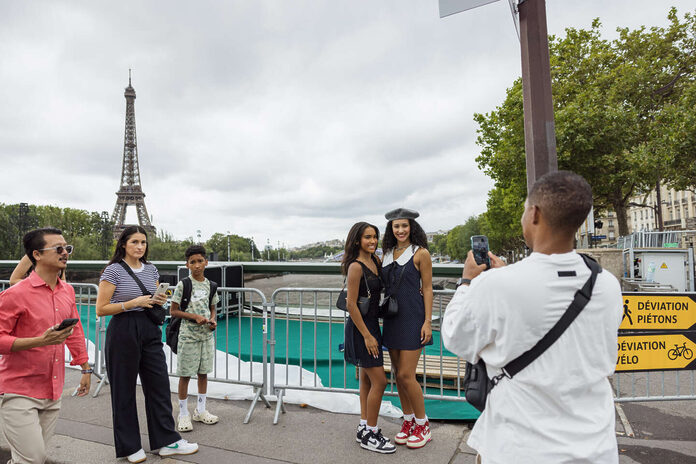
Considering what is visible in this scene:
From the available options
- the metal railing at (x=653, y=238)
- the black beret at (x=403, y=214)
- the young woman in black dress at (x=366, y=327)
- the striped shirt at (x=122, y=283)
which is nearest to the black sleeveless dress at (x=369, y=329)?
the young woman in black dress at (x=366, y=327)

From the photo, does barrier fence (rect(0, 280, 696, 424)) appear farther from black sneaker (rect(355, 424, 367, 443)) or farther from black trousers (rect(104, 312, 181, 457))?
black trousers (rect(104, 312, 181, 457))

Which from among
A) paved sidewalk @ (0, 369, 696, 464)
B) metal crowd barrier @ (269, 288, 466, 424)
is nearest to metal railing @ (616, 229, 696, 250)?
metal crowd barrier @ (269, 288, 466, 424)

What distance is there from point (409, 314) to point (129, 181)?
7531 cm

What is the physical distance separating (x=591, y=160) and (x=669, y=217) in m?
63.6

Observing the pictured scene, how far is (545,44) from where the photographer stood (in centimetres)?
303

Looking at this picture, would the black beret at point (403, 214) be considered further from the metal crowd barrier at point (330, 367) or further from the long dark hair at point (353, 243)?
the metal crowd barrier at point (330, 367)

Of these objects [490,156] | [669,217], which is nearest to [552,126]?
[490,156]

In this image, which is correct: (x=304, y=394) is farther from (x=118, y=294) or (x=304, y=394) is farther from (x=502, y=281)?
(x=502, y=281)

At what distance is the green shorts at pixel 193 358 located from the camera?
13.7 ft

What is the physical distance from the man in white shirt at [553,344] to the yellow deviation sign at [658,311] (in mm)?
3040

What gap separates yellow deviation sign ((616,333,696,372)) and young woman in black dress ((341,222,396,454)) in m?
2.28

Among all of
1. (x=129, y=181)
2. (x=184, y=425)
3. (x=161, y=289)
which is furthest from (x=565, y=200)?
(x=129, y=181)

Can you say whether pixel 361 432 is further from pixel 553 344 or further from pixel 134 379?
pixel 553 344

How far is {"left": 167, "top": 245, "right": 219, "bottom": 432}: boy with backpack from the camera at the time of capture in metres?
4.16
